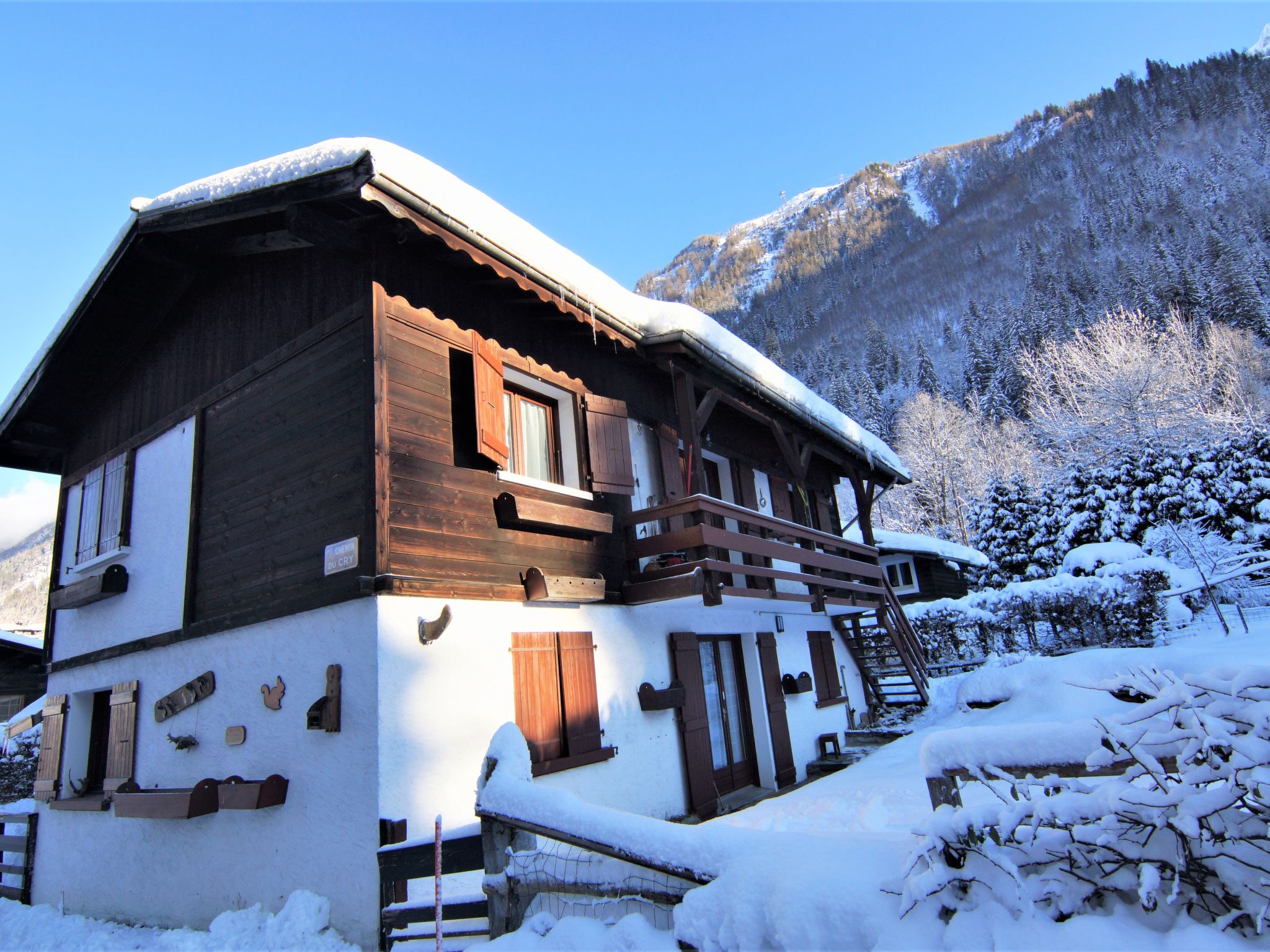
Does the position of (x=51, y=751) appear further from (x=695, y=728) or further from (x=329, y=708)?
(x=695, y=728)

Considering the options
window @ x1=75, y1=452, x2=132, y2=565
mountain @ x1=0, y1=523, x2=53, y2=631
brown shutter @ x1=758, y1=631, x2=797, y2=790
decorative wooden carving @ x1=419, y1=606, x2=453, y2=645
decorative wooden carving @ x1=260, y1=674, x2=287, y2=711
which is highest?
mountain @ x1=0, y1=523, x2=53, y2=631

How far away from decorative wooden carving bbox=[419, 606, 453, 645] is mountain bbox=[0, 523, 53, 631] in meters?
83.9

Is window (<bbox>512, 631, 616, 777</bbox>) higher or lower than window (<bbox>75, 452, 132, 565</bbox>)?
lower

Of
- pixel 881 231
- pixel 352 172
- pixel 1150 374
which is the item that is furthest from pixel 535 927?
pixel 881 231

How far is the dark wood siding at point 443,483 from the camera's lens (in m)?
5.93

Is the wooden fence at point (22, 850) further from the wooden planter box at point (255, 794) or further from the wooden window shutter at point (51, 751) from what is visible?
the wooden planter box at point (255, 794)

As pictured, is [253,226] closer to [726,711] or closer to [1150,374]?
[726,711]

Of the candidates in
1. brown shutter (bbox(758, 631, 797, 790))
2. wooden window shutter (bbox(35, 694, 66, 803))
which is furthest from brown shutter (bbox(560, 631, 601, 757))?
wooden window shutter (bbox(35, 694, 66, 803))

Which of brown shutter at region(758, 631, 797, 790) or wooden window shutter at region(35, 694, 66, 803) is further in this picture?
brown shutter at region(758, 631, 797, 790)

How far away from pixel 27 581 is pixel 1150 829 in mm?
127776

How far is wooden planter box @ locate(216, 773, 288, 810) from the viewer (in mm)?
5730

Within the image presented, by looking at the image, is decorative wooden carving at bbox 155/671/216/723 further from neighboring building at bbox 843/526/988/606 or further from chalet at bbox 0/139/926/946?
neighboring building at bbox 843/526/988/606

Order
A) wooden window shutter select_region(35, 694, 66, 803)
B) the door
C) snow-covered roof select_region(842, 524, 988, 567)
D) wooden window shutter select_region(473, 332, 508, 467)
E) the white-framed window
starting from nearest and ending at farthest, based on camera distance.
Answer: wooden window shutter select_region(473, 332, 508, 467), wooden window shutter select_region(35, 694, 66, 803), the door, snow-covered roof select_region(842, 524, 988, 567), the white-framed window

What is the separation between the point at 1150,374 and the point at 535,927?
30.6m
